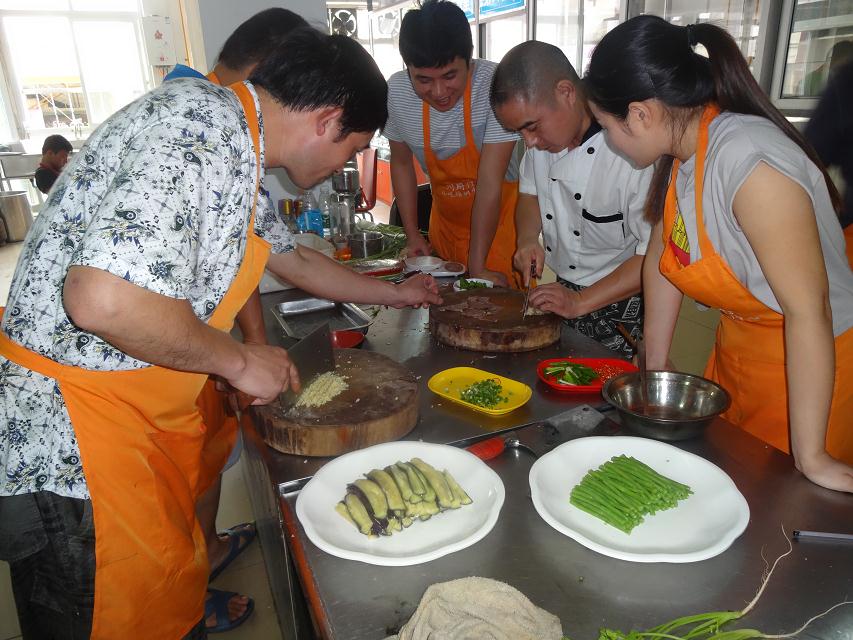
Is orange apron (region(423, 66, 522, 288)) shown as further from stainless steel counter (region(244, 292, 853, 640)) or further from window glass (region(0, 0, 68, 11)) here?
window glass (region(0, 0, 68, 11))

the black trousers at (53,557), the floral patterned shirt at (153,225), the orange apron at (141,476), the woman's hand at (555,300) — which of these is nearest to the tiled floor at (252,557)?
the orange apron at (141,476)

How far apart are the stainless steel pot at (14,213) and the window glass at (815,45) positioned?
30.6 feet

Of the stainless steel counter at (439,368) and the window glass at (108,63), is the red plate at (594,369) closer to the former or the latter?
the stainless steel counter at (439,368)

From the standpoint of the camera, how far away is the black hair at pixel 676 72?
1.31 metres

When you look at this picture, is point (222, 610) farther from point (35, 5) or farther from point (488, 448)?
point (35, 5)

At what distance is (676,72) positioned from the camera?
51.9 inches

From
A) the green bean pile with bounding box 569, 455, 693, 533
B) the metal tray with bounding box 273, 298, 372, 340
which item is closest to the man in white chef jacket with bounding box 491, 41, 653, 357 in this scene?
the metal tray with bounding box 273, 298, 372, 340

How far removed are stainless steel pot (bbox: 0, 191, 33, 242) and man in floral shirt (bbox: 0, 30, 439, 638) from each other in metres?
8.78

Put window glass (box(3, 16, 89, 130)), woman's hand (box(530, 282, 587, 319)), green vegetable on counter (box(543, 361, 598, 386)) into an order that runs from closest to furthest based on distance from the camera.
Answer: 1. green vegetable on counter (box(543, 361, 598, 386))
2. woman's hand (box(530, 282, 587, 319))
3. window glass (box(3, 16, 89, 130))

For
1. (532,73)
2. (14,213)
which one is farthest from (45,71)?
(532,73)

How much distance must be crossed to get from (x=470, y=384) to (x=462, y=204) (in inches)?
69.6

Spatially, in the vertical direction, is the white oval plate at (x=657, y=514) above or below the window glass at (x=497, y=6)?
below

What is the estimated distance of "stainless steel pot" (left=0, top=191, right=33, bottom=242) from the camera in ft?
Answer: 27.0

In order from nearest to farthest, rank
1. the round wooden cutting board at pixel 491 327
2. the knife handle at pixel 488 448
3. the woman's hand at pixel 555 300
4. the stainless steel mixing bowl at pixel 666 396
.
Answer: the knife handle at pixel 488 448 → the stainless steel mixing bowl at pixel 666 396 → the round wooden cutting board at pixel 491 327 → the woman's hand at pixel 555 300
